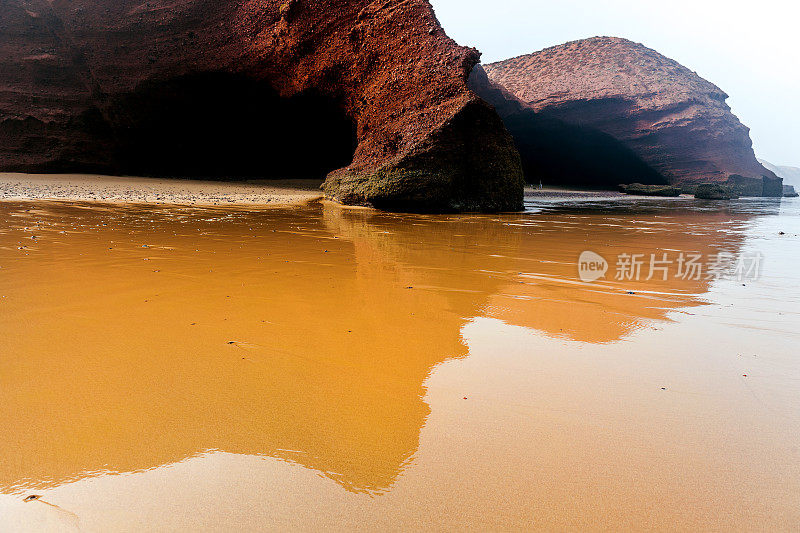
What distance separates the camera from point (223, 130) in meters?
14.0

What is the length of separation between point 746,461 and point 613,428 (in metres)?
0.30

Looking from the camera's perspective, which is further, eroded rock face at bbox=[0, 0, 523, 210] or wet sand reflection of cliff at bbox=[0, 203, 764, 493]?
eroded rock face at bbox=[0, 0, 523, 210]

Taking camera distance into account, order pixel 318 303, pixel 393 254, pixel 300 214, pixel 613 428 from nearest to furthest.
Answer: pixel 613 428 → pixel 318 303 → pixel 393 254 → pixel 300 214

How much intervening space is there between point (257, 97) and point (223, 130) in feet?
6.98

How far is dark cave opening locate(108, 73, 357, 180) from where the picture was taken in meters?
12.2

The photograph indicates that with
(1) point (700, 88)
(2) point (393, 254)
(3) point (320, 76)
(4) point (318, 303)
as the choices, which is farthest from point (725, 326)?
(1) point (700, 88)

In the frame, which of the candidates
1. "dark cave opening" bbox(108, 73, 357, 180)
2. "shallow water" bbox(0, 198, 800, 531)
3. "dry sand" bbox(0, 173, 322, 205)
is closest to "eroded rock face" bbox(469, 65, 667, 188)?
"dark cave opening" bbox(108, 73, 357, 180)

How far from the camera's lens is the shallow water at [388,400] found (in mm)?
958

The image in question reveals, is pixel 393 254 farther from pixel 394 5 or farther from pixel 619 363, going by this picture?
pixel 394 5

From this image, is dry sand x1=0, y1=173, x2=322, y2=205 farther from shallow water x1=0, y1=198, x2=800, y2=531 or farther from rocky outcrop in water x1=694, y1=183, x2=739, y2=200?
rocky outcrop in water x1=694, y1=183, x2=739, y2=200

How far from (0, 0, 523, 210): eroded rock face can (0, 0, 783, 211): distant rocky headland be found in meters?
0.03

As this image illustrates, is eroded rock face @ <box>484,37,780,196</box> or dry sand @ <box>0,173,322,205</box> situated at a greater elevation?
eroded rock face @ <box>484,37,780,196</box>

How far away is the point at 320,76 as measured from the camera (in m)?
Answer: 10.3

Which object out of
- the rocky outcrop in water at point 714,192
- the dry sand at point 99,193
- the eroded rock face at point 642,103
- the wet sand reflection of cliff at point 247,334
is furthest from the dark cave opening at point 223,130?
the rocky outcrop in water at point 714,192
